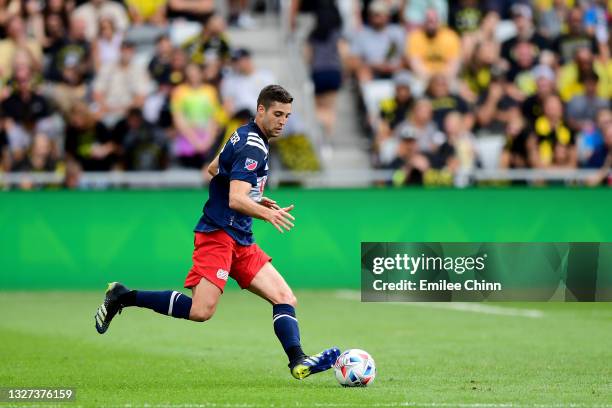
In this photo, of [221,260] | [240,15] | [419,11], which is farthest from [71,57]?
[221,260]

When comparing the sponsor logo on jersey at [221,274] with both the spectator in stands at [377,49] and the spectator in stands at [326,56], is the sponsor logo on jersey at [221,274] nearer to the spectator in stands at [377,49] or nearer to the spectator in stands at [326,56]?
the spectator in stands at [326,56]

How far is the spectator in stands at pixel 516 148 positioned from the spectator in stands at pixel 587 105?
38.9 inches

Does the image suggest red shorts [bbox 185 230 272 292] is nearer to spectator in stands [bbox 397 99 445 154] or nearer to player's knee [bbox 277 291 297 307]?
player's knee [bbox 277 291 297 307]

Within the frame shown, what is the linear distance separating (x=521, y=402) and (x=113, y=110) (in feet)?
41.7

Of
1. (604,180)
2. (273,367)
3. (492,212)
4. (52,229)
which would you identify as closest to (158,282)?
(52,229)

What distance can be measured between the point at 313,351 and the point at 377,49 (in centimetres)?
1065

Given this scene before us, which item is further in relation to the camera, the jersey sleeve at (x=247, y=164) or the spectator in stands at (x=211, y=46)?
the spectator in stands at (x=211, y=46)

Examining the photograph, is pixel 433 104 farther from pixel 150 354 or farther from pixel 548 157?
pixel 150 354

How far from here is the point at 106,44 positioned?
21656mm

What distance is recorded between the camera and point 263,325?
15.3 m

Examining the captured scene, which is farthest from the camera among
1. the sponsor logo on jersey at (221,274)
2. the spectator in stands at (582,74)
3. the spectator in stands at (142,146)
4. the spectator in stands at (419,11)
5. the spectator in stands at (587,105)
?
the spectator in stands at (419,11)

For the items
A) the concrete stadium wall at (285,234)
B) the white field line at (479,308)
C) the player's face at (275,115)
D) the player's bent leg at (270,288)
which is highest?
the player's face at (275,115)

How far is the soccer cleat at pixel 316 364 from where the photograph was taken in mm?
9758

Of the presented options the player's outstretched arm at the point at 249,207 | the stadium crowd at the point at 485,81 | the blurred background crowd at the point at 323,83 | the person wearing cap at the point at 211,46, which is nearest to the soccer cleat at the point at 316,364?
the player's outstretched arm at the point at 249,207
